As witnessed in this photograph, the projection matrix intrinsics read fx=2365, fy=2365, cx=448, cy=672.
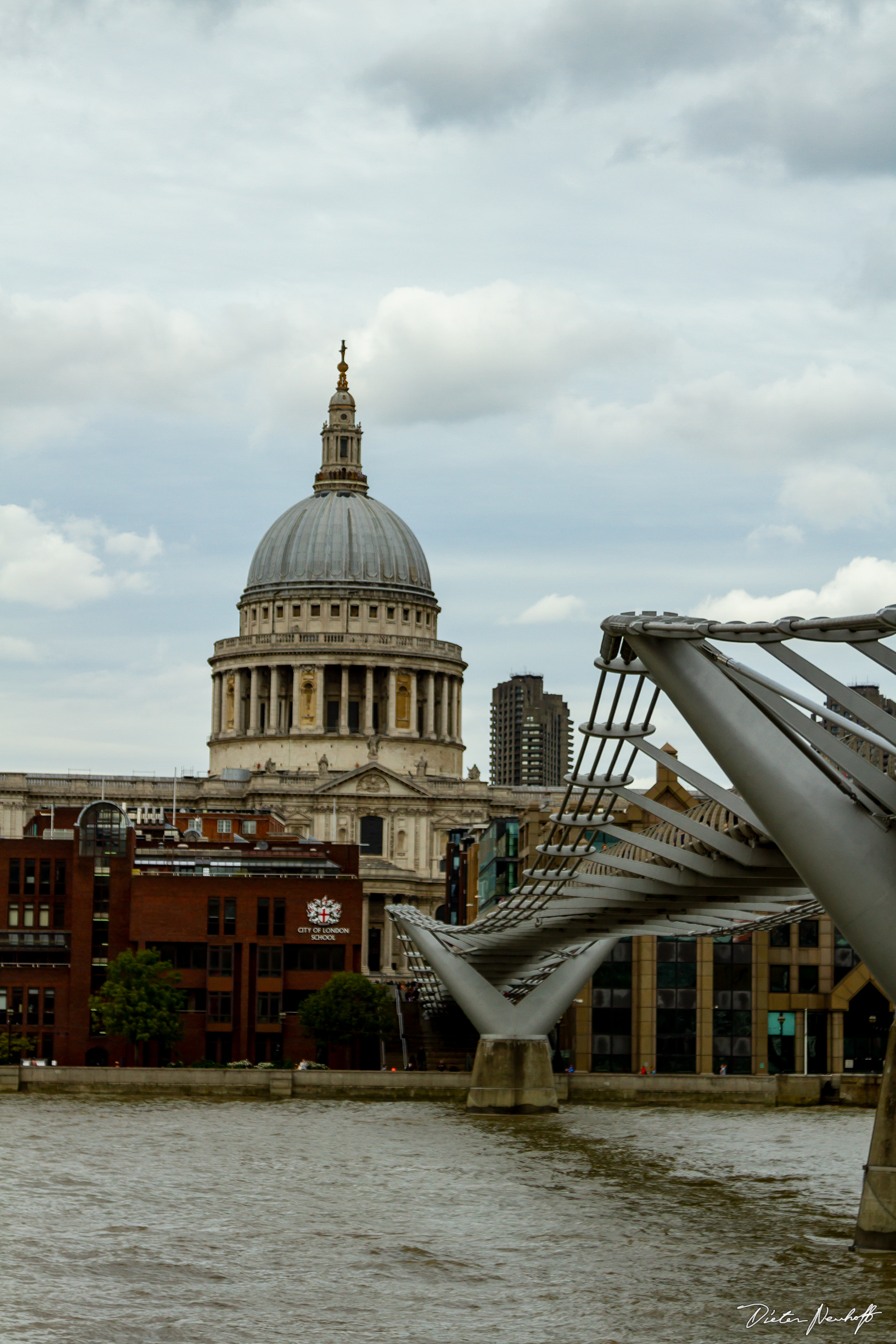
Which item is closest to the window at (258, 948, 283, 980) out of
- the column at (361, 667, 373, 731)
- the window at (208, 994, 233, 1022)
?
the window at (208, 994, 233, 1022)

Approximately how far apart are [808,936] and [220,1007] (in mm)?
24534

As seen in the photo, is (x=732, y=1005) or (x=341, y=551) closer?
(x=732, y=1005)

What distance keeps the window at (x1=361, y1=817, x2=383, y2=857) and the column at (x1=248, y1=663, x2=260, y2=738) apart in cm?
1577

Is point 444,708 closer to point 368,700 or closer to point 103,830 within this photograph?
point 368,700

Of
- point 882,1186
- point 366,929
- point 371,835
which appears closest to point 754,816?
point 882,1186

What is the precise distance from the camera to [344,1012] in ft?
312

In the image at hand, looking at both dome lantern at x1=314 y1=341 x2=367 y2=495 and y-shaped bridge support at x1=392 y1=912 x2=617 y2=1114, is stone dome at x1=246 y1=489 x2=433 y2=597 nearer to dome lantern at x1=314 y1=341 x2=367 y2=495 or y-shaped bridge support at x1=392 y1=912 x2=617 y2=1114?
dome lantern at x1=314 y1=341 x2=367 y2=495

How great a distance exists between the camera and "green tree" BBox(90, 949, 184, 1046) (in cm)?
9212

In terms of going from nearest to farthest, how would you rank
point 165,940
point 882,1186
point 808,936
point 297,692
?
1. point 882,1186
2. point 808,936
3. point 165,940
4. point 297,692

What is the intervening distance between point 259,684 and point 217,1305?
446ft

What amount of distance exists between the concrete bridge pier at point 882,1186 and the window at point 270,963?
63.0m

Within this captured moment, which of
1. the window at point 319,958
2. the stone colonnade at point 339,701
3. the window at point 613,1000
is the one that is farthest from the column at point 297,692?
the window at point 613,1000

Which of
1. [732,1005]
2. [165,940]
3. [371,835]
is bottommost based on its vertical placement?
[732,1005]

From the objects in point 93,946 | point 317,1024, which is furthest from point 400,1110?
point 93,946
